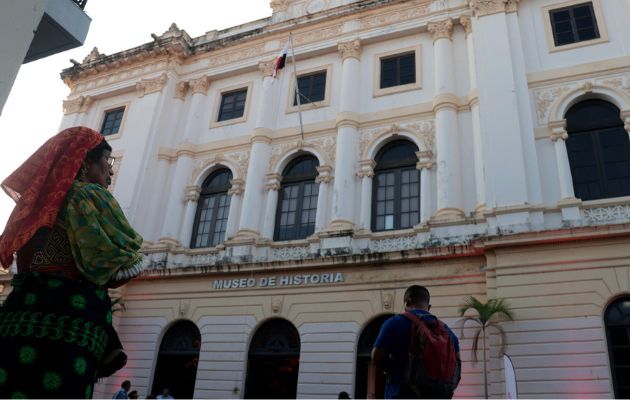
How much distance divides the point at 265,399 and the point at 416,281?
514 cm

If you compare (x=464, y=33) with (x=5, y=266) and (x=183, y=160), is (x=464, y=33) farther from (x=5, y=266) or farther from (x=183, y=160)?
(x=5, y=266)

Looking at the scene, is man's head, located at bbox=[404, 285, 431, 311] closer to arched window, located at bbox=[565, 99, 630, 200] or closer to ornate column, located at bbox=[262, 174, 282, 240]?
arched window, located at bbox=[565, 99, 630, 200]

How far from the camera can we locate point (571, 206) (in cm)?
1170

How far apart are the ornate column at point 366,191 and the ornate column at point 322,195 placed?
1.02m

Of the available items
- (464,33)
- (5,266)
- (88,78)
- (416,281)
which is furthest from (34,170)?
(88,78)

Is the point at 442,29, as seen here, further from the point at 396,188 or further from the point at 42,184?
the point at 42,184

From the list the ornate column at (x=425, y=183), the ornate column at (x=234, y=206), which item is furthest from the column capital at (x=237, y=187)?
the ornate column at (x=425, y=183)

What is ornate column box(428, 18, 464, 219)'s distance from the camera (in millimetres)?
13375

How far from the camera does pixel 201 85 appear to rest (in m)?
19.3

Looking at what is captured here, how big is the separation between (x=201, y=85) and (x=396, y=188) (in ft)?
29.9

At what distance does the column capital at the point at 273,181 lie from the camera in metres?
16.2

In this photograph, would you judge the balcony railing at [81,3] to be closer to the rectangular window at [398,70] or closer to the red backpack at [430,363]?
the red backpack at [430,363]

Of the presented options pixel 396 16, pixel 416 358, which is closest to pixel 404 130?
pixel 396 16

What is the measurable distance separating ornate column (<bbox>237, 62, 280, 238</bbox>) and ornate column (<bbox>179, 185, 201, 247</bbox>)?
2.09 metres
